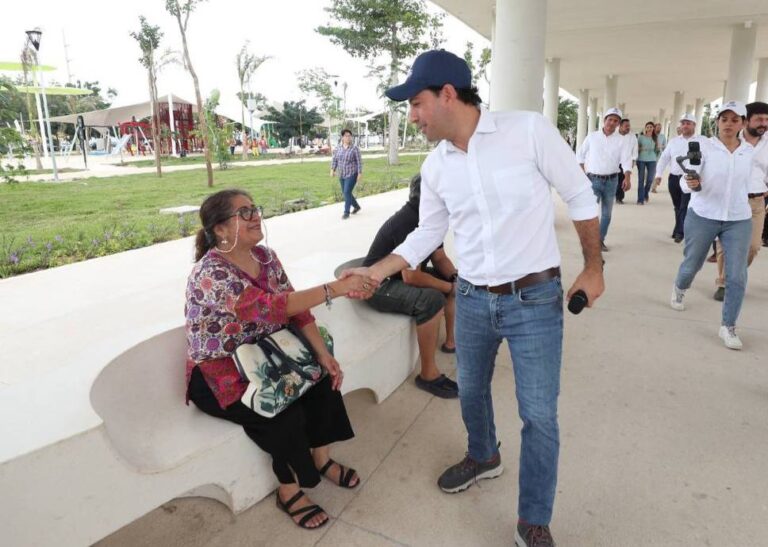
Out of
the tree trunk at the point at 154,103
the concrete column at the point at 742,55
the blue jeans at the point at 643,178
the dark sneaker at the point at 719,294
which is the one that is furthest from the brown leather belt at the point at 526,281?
the tree trunk at the point at 154,103

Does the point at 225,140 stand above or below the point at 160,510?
above

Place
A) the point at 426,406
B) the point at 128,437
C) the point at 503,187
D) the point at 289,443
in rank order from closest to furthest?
the point at 503,187, the point at 128,437, the point at 289,443, the point at 426,406

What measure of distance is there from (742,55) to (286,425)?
13.3 meters

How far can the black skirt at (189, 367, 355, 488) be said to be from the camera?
87.7 inches

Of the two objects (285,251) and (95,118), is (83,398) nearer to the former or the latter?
(285,251)

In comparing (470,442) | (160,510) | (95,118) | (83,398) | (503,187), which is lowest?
(160,510)

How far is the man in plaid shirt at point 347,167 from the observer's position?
418 inches

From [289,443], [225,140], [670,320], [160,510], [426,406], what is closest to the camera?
[289,443]

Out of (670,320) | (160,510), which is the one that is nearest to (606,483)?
(160,510)

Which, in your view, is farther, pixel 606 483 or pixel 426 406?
pixel 426 406

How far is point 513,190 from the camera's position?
189 cm

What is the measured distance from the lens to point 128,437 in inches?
81.3

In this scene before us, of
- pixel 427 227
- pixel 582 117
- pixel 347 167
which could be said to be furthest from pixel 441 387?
pixel 582 117

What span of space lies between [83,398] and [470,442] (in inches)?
63.7
